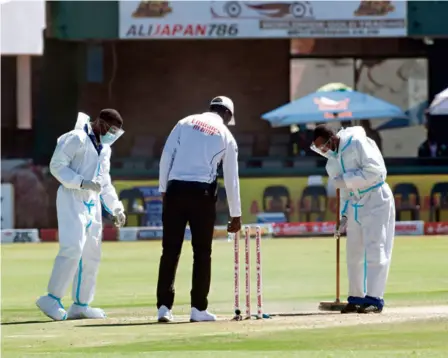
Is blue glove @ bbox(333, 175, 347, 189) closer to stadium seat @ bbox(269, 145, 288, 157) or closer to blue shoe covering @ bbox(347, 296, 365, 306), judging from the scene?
blue shoe covering @ bbox(347, 296, 365, 306)

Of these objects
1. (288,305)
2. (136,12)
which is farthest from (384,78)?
(288,305)

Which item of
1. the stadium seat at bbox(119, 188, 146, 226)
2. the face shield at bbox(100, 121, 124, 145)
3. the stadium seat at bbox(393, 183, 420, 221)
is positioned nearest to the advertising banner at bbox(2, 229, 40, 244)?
the stadium seat at bbox(119, 188, 146, 226)

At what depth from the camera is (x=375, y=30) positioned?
97.0 ft

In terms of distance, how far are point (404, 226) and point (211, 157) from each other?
1482 centimetres

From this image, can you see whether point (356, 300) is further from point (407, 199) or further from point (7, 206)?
point (7, 206)

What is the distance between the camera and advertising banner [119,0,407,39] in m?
29.2

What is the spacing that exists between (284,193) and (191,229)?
1596cm

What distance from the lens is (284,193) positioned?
27734 millimetres

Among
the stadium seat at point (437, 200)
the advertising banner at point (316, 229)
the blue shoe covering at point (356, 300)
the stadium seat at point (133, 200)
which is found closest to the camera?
the blue shoe covering at point (356, 300)

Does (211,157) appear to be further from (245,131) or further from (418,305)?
(245,131)

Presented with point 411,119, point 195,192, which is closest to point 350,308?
point 195,192

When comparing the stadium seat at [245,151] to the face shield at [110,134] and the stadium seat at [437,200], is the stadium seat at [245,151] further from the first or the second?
the face shield at [110,134]

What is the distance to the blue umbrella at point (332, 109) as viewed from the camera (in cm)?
2817

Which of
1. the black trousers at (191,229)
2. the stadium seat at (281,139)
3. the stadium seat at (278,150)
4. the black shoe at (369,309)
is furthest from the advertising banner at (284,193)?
the black trousers at (191,229)
